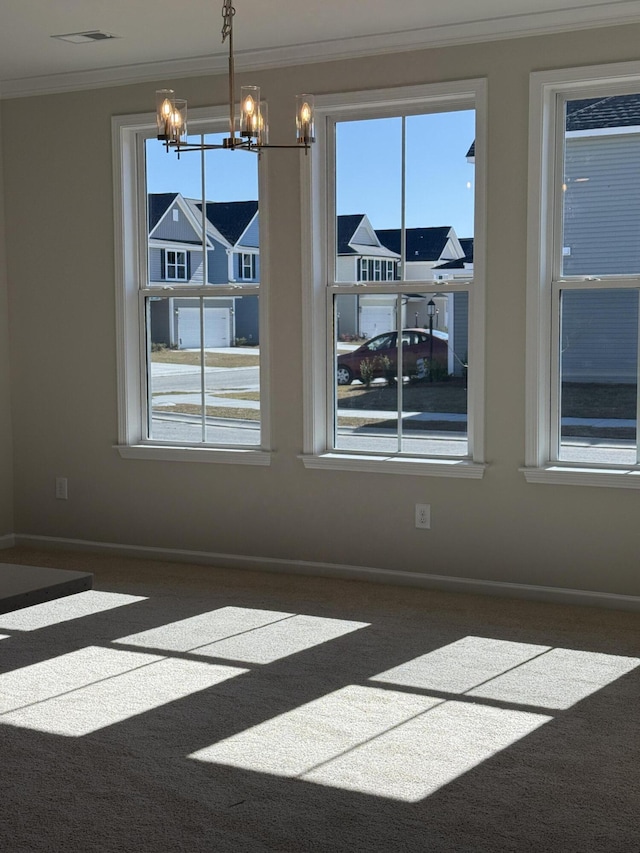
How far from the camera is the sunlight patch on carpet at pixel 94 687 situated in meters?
3.50

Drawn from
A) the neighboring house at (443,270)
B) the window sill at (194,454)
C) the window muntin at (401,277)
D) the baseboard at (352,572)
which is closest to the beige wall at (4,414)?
the baseboard at (352,572)

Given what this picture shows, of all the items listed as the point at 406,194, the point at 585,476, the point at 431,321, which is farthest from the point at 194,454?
the point at 585,476

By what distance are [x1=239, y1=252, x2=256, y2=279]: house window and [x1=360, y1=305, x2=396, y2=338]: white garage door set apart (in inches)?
27.5

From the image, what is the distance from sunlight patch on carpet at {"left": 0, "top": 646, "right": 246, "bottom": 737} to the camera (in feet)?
11.5

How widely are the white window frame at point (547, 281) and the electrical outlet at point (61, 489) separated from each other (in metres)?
2.90

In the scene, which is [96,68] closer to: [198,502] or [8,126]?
[8,126]

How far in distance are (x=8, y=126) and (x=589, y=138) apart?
11.5 feet

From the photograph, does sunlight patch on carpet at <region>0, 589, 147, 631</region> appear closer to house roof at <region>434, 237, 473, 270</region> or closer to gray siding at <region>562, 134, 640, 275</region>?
house roof at <region>434, 237, 473, 270</region>

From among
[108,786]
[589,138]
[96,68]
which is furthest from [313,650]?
[96,68]

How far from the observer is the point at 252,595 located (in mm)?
5117

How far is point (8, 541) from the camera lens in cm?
630

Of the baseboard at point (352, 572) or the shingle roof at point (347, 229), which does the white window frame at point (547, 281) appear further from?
the shingle roof at point (347, 229)

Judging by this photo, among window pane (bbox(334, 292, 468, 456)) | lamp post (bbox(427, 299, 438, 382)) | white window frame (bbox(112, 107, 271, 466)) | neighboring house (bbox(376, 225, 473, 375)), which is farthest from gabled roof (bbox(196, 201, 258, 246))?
lamp post (bbox(427, 299, 438, 382))

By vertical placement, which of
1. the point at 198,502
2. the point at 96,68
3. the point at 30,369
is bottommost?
the point at 198,502
